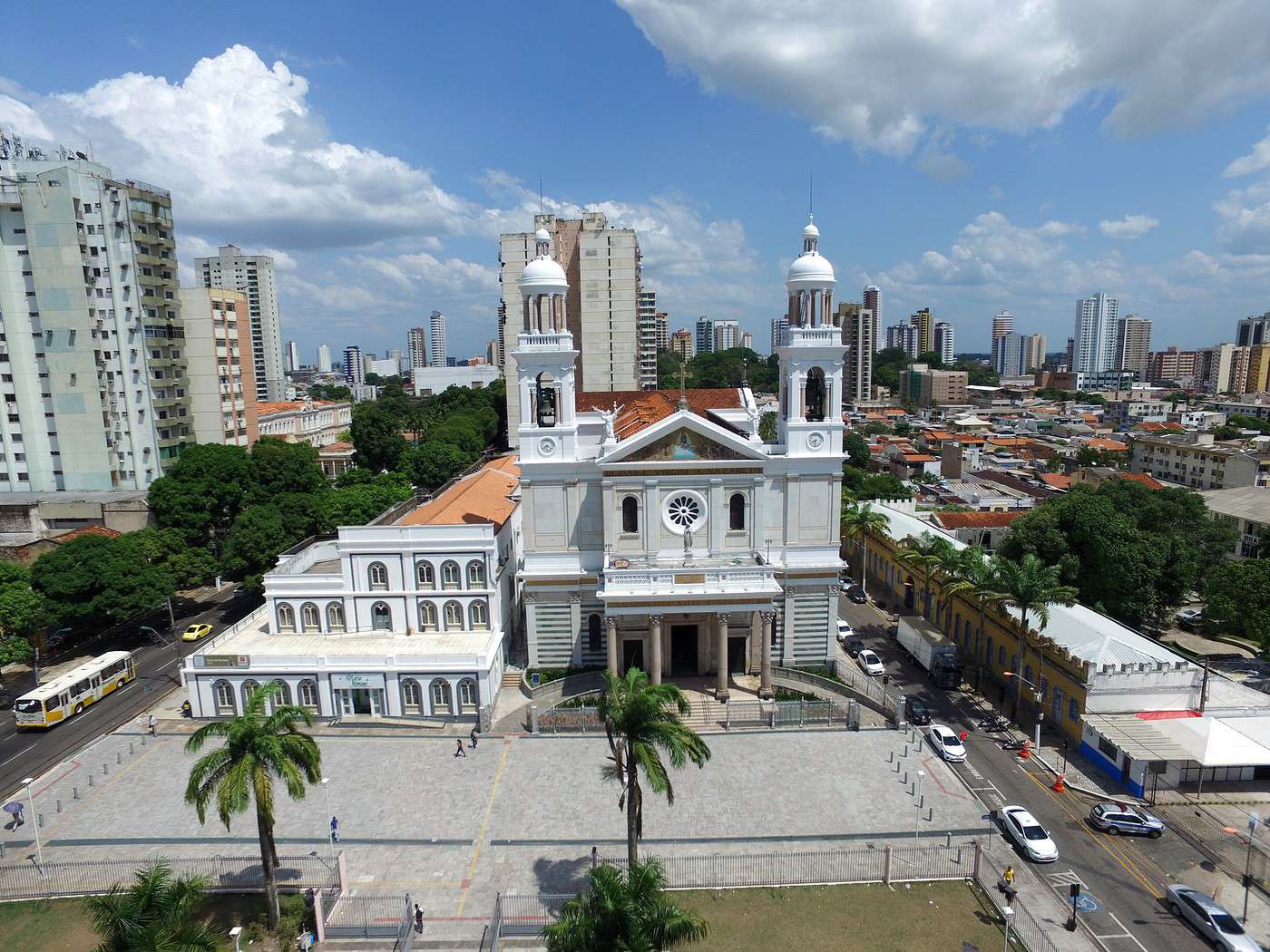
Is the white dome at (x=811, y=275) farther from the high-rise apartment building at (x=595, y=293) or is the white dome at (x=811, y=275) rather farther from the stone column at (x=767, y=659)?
the high-rise apartment building at (x=595, y=293)

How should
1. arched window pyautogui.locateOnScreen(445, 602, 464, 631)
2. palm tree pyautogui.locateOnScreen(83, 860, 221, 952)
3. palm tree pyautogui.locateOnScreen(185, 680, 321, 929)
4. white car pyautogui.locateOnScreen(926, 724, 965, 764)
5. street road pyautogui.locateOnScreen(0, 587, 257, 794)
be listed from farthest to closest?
1. arched window pyautogui.locateOnScreen(445, 602, 464, 631)
2. street road pyautogui.locateOnScreen(0, 587, 257, 794)
3. white car pyautogui.locateOnScreen(926, 724, 965, 764)
4. palm tree pyautogui.locateOnScreen(185, 680, 321, 929)
5. palm tree pyautogui.locateOnScreen(83, 860, 221, 952)

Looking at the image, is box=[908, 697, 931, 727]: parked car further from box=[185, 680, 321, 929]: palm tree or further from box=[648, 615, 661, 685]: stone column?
box=[185, 680, 321, 929]: palm tree

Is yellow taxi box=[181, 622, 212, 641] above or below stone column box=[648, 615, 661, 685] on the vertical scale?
below

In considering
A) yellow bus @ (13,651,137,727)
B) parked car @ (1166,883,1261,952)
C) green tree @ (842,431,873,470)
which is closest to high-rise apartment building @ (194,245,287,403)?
green tree @ (842,431,873,470)

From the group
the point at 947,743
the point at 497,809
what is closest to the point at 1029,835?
the point at 947,743

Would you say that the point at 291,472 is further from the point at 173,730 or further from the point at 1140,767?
the point at 1140,767

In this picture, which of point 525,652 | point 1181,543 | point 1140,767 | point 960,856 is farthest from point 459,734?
point 1181,543

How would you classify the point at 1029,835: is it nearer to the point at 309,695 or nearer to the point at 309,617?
the point at 309,695
